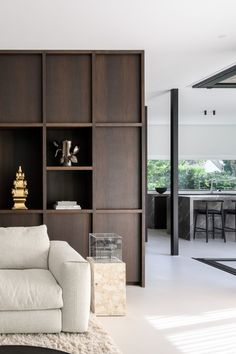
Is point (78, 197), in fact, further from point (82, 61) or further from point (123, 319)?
point (123, 319)

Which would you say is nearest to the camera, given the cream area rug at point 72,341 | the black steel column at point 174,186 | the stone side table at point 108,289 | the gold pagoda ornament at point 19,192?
the cream area rug at point 72,341

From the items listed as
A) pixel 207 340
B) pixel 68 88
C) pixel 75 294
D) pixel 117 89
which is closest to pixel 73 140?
pixel 68 88

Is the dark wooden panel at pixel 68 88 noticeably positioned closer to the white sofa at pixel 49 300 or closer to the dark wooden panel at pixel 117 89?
the dark wooden panel at pixel 117 89

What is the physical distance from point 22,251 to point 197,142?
950 centimetres

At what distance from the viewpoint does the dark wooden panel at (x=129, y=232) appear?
5.65 metres

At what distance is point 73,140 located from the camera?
6055 mm

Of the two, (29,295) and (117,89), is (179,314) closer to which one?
(29,295)

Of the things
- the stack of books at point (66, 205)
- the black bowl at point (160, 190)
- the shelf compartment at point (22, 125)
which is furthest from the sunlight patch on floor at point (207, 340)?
the black bowl at point (160, 190)

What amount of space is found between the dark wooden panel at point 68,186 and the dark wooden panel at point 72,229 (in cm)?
36

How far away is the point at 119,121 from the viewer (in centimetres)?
566

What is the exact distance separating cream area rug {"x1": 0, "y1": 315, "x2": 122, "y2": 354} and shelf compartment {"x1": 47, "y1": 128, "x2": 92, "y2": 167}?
104 inches

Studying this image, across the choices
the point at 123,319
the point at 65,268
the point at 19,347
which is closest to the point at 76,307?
the point at 65,268

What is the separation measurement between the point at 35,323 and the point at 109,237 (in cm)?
146

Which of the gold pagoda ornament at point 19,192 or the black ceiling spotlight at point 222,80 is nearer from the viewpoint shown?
the gold pagoda ornament at point 19,192
